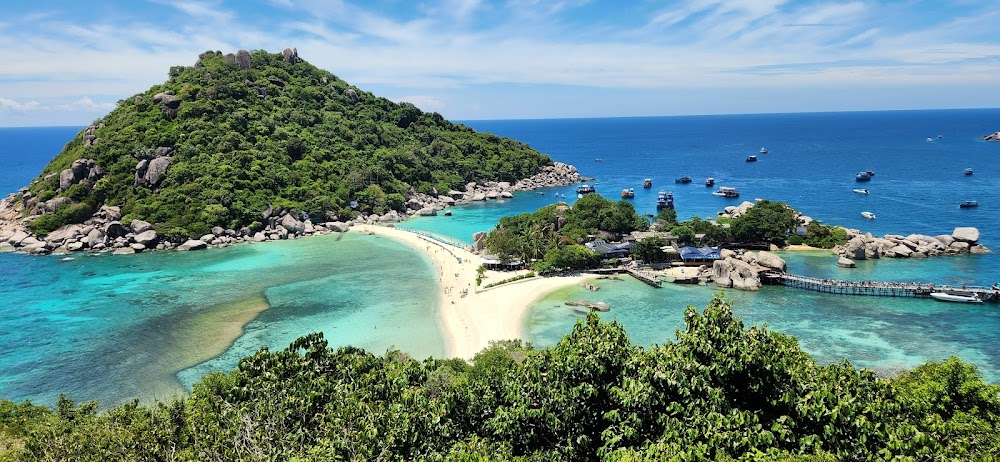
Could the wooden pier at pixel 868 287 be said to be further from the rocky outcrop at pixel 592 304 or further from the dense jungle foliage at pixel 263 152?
the dense jungle foliage at pixel 263 152

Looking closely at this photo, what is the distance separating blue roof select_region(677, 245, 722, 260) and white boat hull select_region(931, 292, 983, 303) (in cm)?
1344

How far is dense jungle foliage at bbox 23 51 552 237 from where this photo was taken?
57.0 metres

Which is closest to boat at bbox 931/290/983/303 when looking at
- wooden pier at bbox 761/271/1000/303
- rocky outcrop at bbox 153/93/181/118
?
wooden pier at bbox 761/271/1000/303

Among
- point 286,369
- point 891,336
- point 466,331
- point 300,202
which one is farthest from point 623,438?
point 300,202

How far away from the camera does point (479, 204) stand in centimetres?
7650

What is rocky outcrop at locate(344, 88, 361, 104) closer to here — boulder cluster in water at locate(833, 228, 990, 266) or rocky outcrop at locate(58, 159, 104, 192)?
rocky outcrop at locate(58, 159, 104, 192)

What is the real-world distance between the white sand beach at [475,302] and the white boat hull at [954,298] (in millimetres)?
22523

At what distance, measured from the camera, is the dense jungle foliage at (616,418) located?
10.7 meters

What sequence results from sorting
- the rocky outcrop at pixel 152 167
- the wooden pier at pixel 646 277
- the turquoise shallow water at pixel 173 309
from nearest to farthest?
the turquoise shallow water at pixel 173 309
the wooden pier at pixel 646 277
the rocky outcrop at pixel 152 167

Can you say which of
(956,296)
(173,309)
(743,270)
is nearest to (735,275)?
(743,270)

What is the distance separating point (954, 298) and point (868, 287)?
4450 mm

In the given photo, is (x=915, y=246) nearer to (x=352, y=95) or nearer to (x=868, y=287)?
(x=868, y=287)

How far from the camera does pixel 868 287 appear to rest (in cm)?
3581

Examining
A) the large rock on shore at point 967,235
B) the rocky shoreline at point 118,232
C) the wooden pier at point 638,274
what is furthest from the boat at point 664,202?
the rocky shoreline at point 118,232
